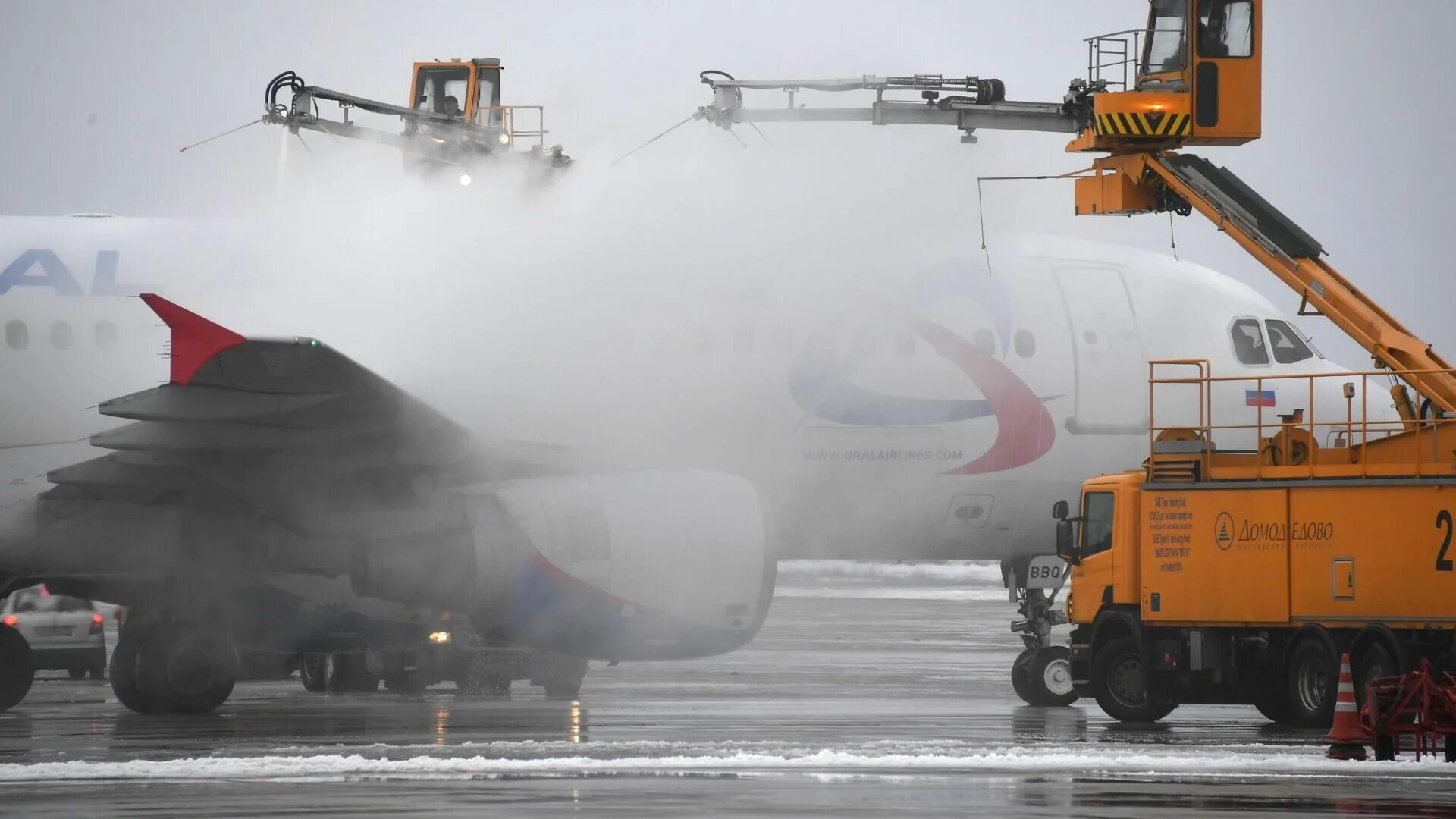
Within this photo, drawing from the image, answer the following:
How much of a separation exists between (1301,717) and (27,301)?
42.2 feet

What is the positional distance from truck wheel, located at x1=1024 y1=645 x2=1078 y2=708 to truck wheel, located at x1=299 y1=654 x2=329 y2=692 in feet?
31.4

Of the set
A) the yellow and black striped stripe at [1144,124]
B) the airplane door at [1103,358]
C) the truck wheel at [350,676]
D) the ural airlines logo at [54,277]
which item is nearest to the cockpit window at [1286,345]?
the airplane door at [1103,358]

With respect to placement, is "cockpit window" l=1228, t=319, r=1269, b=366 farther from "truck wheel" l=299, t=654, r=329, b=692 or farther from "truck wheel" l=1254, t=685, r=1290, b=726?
"truck wheel" l=299, t=654, r=329, b=692

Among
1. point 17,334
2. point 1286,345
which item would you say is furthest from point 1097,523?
point 17,334

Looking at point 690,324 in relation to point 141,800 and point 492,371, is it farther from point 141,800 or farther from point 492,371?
point 141,800

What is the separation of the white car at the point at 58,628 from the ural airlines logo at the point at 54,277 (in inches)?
319

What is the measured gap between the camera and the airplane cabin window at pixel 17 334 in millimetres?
17688

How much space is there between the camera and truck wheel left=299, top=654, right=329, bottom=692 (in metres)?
23.6

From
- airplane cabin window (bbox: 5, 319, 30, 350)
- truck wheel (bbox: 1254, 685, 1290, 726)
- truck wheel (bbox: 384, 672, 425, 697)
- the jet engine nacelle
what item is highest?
airplane cabin window (bbox: 5, 319, 30, 350)

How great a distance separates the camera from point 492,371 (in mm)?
17812

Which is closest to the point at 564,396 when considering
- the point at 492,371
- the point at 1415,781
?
the point at 492,371

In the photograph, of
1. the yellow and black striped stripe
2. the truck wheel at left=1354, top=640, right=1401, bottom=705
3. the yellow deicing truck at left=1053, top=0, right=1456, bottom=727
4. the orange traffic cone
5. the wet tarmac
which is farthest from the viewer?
the yellow and black striped stripe

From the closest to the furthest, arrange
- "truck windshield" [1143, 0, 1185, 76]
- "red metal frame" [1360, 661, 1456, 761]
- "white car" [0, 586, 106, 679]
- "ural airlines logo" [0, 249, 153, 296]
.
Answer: "red metal frame" [1360, 661, 1456, 761] → "ural airlines logo" [0, 249, 153, 296] → "truck windshield" [1143, 0, 1185, 76] → "white car" [0, 586, 106, 679]

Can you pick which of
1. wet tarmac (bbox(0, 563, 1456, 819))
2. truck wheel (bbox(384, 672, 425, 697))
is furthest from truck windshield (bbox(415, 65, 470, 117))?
wet tarmac (bbox(0, 563, 1456, 819))
